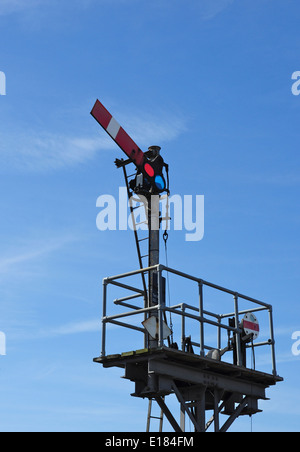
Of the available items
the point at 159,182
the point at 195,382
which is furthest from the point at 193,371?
the point at 159,182

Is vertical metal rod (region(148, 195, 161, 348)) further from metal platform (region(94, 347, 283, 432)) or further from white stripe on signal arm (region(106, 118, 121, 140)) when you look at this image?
white stripe on signal arm (region(106, 118, 121, 140))

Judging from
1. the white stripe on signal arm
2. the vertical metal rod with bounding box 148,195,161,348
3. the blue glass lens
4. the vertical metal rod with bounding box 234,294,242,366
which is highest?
the white stripe on signal arm

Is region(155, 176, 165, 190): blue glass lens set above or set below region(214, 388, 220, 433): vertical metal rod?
above

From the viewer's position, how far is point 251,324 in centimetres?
1784

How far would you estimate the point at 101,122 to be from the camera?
1723cm

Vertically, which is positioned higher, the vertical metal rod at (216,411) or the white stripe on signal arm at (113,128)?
the white stripe on signal arm at (113,128)

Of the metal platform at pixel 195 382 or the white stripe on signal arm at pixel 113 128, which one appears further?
the white stripe on signal arm at pixel 113 128

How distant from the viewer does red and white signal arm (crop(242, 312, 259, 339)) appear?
17.7m

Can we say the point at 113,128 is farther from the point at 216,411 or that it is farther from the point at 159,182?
the point at 216,411

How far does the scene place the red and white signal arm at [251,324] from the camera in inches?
696

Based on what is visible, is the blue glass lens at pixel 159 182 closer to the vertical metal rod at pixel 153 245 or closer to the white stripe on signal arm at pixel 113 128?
the vertical metal rod at pixel 153 245

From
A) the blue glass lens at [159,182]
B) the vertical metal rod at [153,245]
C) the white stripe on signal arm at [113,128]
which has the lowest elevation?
the vertical metal rod at [153,245]
